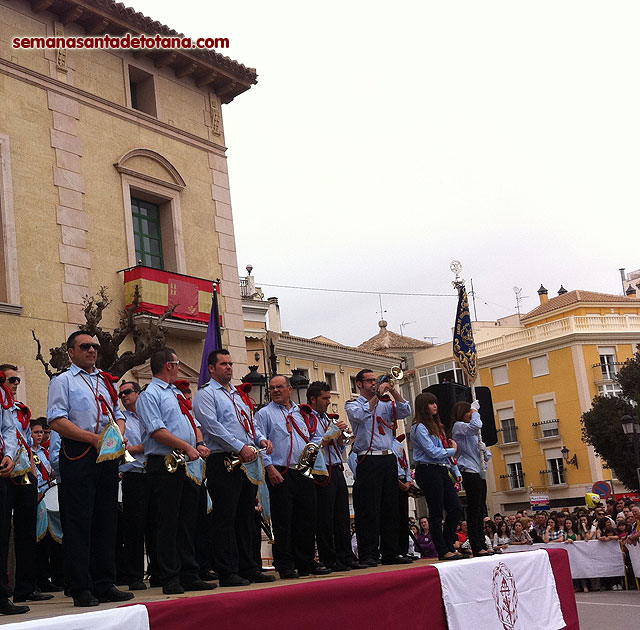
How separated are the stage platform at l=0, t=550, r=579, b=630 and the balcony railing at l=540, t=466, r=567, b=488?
44963 millimetres

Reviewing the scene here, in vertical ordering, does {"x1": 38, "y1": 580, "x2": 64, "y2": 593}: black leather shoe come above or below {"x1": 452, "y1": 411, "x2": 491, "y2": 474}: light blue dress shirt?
below

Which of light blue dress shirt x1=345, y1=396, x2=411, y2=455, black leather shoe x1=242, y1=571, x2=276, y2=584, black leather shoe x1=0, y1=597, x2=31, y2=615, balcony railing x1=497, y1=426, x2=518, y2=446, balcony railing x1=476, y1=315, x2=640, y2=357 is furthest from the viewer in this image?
balcony railing x1=497, y1=426, x2=518, y2=446

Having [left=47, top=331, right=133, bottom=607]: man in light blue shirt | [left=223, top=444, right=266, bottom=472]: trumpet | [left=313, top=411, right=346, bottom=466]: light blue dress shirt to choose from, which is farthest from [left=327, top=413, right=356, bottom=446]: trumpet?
[left=47, top=331, right=133, bottom=607]: man in light blue shirt

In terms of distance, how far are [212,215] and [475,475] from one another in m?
13.5

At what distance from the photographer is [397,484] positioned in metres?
9.21

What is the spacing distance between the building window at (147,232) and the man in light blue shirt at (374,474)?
38.7 feet

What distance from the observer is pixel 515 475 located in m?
53.6

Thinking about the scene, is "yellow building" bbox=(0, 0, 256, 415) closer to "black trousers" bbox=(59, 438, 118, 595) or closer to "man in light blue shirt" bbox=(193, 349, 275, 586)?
"man in light blue shirt" bbox=(193, 349, 275, 586)

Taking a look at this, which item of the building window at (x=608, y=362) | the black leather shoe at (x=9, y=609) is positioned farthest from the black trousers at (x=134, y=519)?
the building window at (x=608, y=362)

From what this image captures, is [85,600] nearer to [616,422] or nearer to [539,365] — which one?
[616,422]

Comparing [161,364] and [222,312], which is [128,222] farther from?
[161,364]

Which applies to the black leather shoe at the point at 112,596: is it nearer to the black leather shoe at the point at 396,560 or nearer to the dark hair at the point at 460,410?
the black leather shoe at the point at 396,560

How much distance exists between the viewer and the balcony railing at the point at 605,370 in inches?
2021

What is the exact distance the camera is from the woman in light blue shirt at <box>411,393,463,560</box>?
29.9 feet
